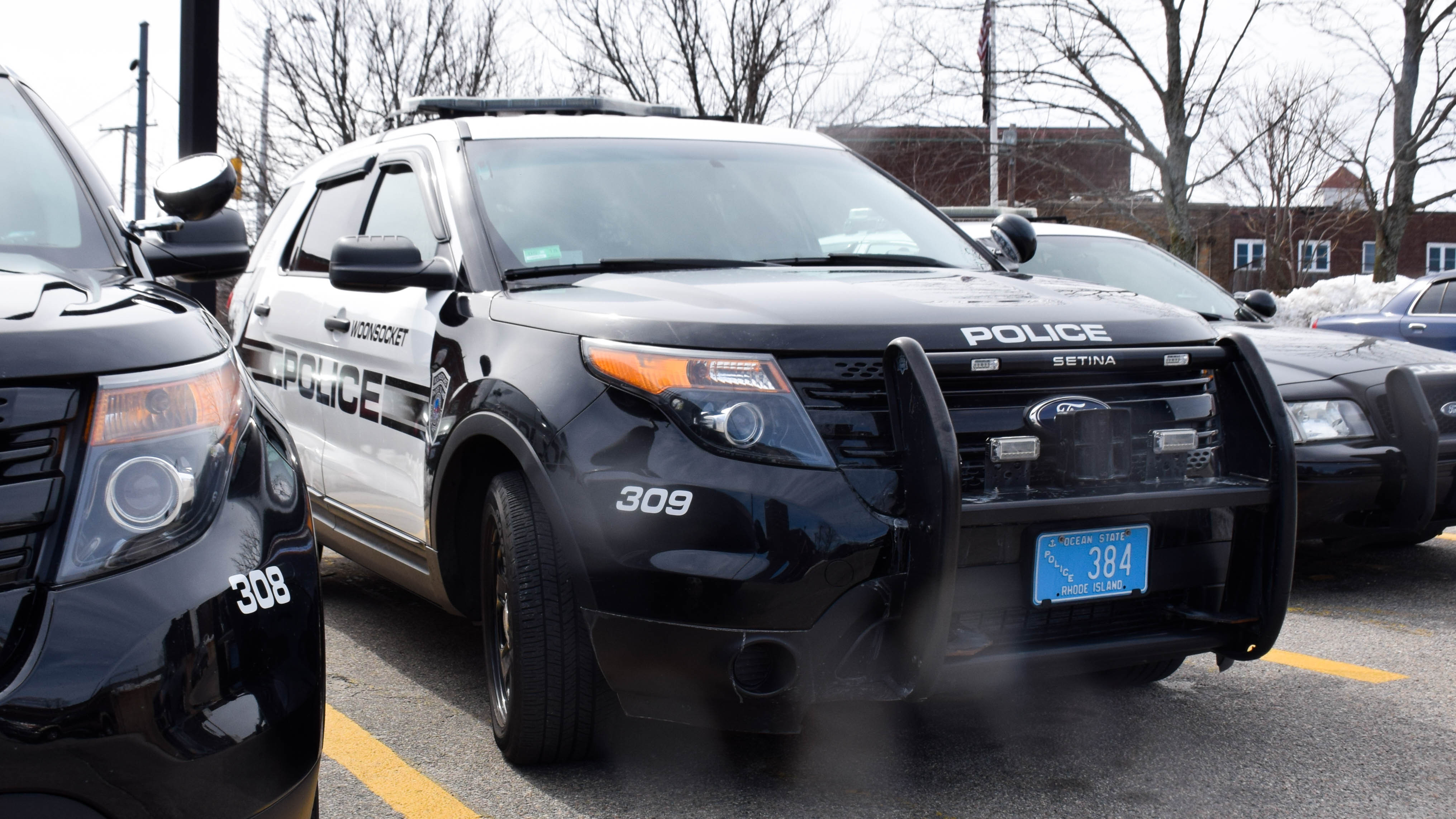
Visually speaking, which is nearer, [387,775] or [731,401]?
[731,401]

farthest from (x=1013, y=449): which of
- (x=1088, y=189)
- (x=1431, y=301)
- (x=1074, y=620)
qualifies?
(x=1088, y=189)

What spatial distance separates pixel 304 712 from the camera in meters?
1.91

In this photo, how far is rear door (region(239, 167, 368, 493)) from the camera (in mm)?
4438

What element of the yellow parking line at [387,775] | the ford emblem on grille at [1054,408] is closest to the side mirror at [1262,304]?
the ford emblem on grille at [1054,408]

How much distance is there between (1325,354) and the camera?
549cm

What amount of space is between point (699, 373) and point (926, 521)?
1.87ft

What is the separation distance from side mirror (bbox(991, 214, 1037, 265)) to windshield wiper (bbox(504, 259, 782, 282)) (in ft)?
4.25

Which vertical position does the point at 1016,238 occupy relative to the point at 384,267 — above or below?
above

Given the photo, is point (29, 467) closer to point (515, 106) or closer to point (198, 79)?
point (515, 106)

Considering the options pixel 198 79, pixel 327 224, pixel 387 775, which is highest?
pixel 198 79

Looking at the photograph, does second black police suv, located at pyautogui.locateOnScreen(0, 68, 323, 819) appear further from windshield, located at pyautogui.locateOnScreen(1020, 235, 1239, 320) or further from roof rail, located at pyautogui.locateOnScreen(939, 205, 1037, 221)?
roof rail, located at pyautogui.locateOnScreen(939, 205, 1037, 221)

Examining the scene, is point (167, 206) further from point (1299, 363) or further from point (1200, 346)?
point (1299, 363)

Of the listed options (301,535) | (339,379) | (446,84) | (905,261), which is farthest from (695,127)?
(446,84)

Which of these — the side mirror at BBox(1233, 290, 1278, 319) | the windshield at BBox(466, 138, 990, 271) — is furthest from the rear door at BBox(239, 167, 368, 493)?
→ the side mirror at BBox(1233, 290, 1278, 319)
